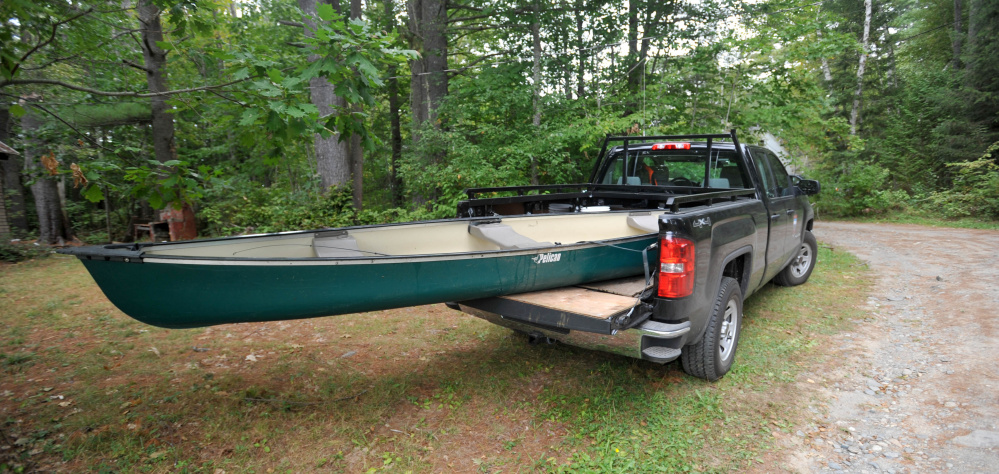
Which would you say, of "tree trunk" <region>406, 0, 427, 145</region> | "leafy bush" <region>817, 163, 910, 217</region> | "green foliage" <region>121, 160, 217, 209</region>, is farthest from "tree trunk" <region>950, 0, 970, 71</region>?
"green foliage" <region>121, 160, 217, 209</region>

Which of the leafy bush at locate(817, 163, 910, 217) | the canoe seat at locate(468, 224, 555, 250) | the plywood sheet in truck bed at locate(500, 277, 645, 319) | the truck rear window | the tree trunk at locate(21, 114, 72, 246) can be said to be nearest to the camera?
the plywood sheet in truck bed at locate(500, 277, 645, 319)

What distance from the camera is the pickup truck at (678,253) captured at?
115 inches

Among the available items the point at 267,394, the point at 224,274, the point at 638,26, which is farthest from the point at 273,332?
the point at 638,26

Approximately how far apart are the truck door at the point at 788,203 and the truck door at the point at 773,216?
3 centimetres

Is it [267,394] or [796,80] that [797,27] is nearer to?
[796,80]

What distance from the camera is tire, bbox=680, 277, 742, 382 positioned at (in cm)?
343

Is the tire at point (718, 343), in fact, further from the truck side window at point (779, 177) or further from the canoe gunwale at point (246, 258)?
the truck side window at point (779, 177)

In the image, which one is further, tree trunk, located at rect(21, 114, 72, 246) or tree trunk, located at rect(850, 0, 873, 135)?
tree trunk, located at rect(850, 0, 873, 135)

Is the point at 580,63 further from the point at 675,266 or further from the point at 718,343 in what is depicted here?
the point at 675,266

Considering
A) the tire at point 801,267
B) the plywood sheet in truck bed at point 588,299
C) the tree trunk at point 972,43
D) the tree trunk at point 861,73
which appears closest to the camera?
the plywood sheet in truck bed at point 588,299

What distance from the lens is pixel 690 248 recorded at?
295 cm

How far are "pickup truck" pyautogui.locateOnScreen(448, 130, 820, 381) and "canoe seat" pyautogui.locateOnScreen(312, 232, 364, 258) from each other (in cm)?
85

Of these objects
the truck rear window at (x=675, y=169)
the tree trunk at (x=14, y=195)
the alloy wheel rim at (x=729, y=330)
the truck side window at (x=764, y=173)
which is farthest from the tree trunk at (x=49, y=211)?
the truck side window at (x=764, y=173)

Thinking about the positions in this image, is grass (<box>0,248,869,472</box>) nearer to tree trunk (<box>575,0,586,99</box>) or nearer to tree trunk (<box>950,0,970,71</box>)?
tree trunk (<box>575,0,586,99</box>)
